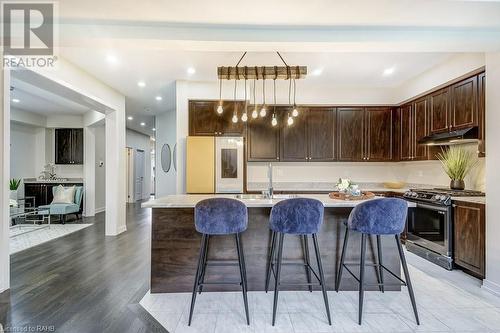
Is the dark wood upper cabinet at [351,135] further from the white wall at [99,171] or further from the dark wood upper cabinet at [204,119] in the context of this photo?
the white wall at [99,171]

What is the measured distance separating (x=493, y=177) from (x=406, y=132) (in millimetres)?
2191

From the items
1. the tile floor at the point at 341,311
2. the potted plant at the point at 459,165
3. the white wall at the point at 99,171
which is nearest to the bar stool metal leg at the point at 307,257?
the tile floor at the point at 341,311

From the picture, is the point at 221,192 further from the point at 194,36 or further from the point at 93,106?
the point at 93,106

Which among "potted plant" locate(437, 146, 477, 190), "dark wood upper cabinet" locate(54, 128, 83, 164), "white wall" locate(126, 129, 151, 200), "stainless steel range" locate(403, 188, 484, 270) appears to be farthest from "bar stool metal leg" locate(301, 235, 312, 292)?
"white wall" locate(126, 129, 151, 200)

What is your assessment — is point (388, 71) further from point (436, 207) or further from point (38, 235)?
point (38, 235)

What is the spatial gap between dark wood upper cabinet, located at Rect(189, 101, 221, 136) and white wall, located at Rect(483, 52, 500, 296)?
3.60 metres

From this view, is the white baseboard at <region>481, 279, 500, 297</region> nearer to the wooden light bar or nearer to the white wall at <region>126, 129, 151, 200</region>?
the wooden light bar

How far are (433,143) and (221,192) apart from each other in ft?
11.3

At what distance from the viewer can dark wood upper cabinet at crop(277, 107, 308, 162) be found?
502cm

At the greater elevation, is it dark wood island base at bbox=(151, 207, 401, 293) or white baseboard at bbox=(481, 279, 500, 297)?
dark wood island base at bbox=(151, 207, 401, 293)

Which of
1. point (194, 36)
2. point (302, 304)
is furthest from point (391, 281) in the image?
point (194, 36)

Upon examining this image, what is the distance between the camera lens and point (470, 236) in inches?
121

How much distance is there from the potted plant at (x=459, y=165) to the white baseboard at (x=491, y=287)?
1425 mm

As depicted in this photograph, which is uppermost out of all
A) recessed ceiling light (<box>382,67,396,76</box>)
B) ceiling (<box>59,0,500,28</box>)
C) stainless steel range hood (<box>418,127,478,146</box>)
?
recessed ceiling light (<box>382,67,396,76</box>)
